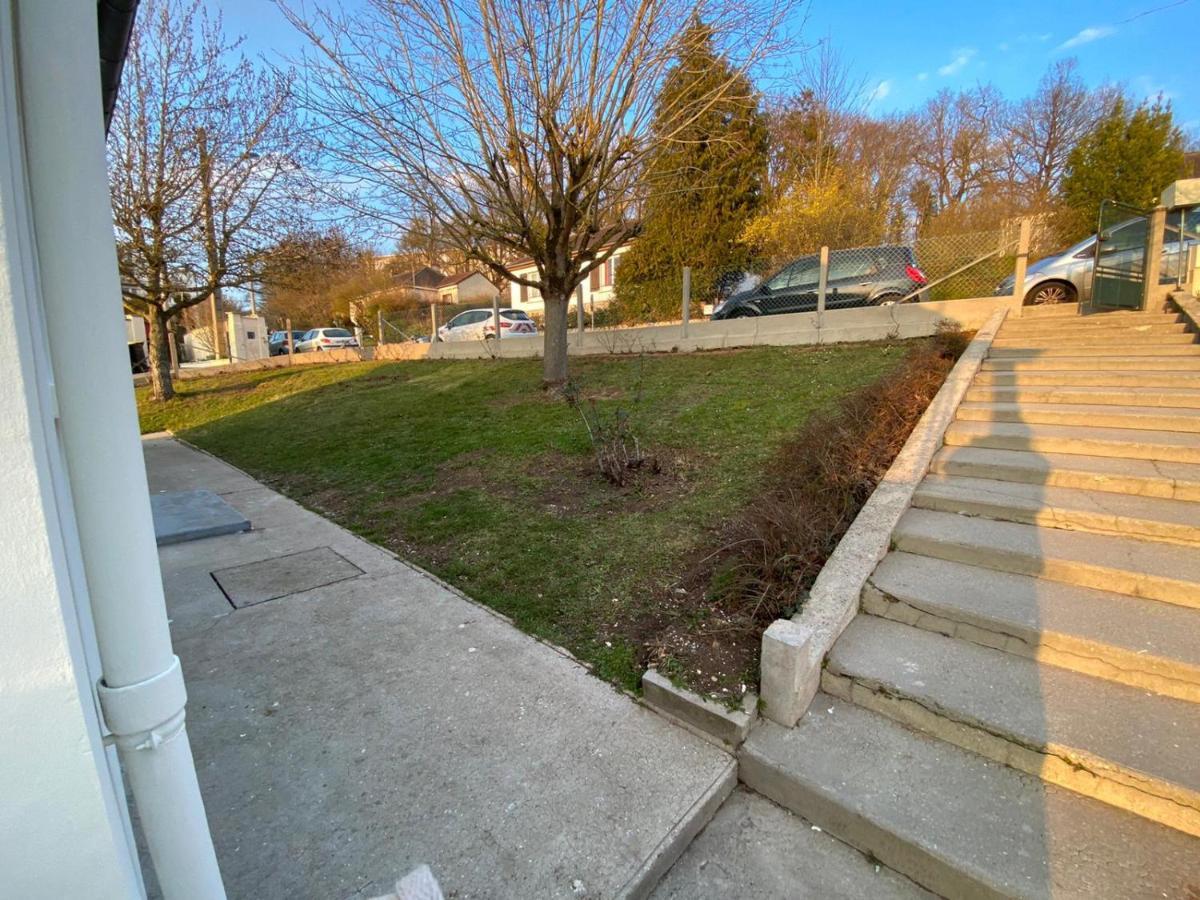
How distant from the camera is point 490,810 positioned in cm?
204

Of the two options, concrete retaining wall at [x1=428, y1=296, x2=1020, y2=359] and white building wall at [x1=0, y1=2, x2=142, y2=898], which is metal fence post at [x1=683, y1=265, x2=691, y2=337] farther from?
white building wall at [x1=0, y1=2, x2=142, y2=898]

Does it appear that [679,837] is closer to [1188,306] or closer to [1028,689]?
[1028,689]

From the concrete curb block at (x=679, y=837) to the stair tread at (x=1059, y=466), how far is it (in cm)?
302

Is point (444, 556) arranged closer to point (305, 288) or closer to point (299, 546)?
point (299, 546)

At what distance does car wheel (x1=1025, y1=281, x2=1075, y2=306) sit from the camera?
930cm

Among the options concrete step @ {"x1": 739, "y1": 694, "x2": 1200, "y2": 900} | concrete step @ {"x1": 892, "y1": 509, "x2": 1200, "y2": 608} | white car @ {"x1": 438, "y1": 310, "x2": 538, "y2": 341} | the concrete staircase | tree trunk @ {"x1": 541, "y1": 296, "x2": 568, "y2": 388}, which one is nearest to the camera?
concrete step @ {"x1": 739, "y1": 694, "x2": 1200, "y2": 900}

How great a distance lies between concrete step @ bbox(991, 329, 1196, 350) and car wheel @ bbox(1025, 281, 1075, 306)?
3670mm

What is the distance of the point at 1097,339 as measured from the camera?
6125mm

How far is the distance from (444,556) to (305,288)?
13320 mm

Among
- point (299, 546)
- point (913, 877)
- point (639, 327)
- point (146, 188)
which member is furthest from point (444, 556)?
point (146, 188)

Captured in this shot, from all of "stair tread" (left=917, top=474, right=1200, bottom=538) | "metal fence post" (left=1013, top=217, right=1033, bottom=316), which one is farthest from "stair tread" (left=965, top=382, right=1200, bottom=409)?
"metal fence post" (left=1013, top=217, right=1033, bottom=316)

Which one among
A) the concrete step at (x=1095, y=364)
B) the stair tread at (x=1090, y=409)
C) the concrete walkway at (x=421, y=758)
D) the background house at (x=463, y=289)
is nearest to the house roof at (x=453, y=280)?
the background house at (x=463, y=289)

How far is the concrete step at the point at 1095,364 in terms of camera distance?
504cm

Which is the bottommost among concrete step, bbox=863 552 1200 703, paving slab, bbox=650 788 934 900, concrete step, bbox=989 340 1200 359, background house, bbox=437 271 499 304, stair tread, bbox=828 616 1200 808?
paving slab, bbox=650 788 934 900
